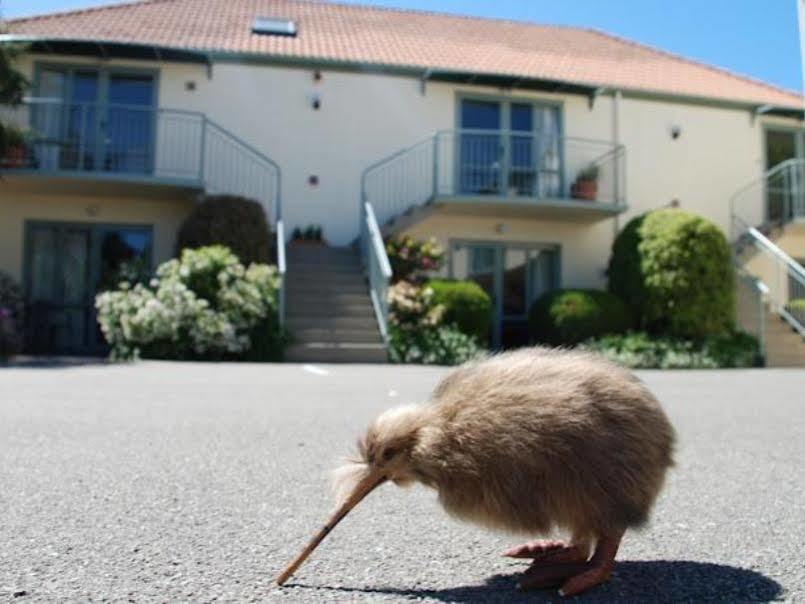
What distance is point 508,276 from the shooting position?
1619 cm

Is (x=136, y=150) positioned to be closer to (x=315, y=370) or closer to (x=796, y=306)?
(x=315, y=370)

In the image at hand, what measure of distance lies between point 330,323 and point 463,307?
242 cm

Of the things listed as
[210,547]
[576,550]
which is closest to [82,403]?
[210,547]

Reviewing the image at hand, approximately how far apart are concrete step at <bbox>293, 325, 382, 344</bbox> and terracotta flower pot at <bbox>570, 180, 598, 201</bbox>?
5874 millimetres

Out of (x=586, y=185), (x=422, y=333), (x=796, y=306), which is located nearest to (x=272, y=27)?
(x=586, y=185)

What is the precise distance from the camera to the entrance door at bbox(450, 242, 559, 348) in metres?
15.9

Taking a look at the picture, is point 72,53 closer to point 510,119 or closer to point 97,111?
point 97,111

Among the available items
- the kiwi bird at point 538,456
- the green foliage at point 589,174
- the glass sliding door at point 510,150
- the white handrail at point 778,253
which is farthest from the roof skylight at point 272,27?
the kiwi bird at point 538,456

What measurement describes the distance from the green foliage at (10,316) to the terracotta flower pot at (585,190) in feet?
36.8

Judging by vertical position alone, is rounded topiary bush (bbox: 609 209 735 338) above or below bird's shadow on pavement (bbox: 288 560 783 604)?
above

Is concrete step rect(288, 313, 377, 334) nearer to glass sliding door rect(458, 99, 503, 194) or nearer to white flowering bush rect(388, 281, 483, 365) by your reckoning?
white flowering bush rect(388, 281, 483, 365)

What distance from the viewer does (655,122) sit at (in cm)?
1727

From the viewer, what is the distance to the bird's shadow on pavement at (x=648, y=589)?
66.8 inches

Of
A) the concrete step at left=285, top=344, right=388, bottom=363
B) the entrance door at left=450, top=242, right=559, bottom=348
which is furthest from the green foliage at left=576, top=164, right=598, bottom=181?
the concrete step at left=285, top=344, right=388, bottom=363
